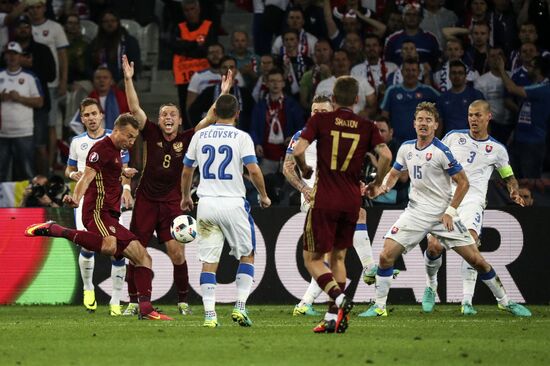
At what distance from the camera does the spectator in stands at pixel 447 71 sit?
18984mm

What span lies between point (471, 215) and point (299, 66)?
20.3 feet

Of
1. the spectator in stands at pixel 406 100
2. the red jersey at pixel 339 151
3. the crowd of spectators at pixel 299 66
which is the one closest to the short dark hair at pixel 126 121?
the red jersey at pixel 339 151

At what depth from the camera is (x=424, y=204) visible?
44.9 feet

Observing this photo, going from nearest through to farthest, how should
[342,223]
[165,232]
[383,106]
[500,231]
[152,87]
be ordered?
[342,223]
[165,232]
[500,231]
[383,106]
[152,87]

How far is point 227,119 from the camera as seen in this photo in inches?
461

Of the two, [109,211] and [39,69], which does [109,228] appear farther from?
[39,69]

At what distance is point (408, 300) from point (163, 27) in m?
8.36

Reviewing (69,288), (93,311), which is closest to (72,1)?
(69,288)

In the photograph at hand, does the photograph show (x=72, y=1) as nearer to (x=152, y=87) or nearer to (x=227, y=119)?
(x=152, y=87)

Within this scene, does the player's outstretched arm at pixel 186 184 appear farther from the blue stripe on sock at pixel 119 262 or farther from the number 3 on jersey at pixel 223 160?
the blue stripe on sock at pixel 119 262

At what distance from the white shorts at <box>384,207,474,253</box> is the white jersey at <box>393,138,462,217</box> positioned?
8 centimetres

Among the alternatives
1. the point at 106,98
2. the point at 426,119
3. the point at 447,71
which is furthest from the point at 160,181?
the point at 447,71

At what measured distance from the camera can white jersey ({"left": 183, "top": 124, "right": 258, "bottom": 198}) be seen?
11656 mm

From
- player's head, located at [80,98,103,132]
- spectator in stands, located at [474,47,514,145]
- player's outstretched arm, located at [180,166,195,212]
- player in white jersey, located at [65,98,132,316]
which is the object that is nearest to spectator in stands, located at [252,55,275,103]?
spectator in stands, located at [474,47,514,145]
